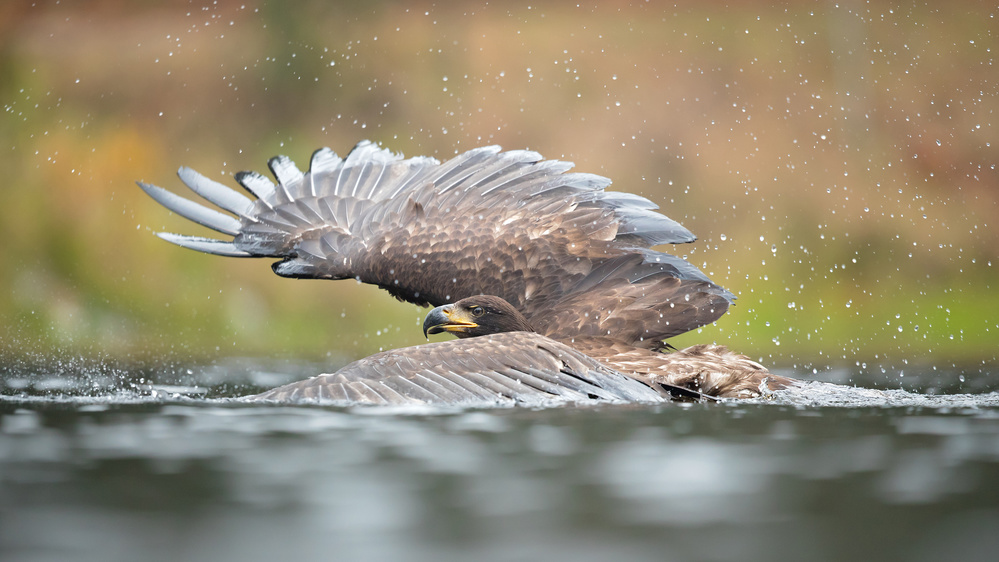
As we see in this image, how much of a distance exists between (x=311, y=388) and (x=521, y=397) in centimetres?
94

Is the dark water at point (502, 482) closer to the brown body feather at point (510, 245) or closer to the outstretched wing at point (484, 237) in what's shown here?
the brown body feather at point (510, 245)

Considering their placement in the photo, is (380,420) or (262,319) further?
(262,319)

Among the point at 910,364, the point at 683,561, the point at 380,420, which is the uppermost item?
the point at 910,364

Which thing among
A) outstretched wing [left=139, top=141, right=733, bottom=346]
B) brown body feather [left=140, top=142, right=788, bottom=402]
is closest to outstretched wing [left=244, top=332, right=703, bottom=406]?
brown body feather [left=140, top=142, right=788, bottom=402]

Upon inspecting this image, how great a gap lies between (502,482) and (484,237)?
3274 millimetres

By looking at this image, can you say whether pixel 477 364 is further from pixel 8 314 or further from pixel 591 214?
pixel 8 314

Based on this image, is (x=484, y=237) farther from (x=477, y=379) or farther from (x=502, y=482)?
(x=502, y=482)

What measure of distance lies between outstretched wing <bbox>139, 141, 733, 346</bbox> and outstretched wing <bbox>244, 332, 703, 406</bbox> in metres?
1.08

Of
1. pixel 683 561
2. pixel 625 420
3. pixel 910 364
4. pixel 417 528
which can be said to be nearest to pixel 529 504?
pixel 417 528

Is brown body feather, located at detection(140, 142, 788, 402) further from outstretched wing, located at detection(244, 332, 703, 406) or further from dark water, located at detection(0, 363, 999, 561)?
dark water, located at detection(0, 363, 999, 561)

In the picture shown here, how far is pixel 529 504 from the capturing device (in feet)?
9.17

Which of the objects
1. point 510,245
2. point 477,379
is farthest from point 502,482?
point 510,245

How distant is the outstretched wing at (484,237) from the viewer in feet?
20.3

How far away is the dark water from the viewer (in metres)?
2.40
